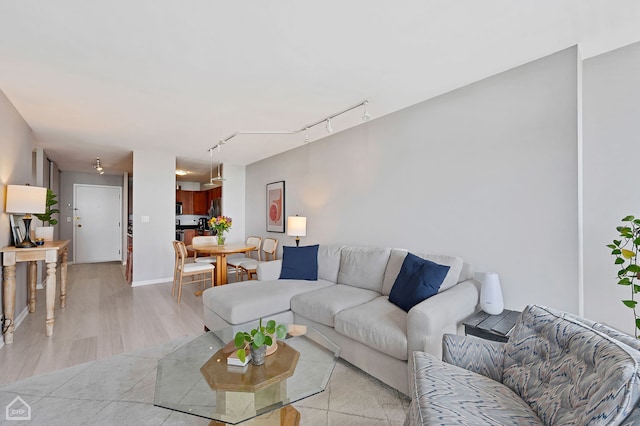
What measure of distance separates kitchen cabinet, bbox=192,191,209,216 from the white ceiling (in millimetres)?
5407

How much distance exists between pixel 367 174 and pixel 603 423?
3.07m

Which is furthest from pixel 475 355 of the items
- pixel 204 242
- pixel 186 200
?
pixel 186 200

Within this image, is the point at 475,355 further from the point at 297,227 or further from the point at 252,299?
the point at 297,227

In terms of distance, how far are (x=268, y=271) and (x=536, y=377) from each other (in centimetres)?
263

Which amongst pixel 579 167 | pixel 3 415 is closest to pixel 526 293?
pixel 579 167

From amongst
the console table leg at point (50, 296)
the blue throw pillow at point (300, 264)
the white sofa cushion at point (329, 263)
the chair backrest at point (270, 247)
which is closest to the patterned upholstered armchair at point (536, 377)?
the white sofa cushion at point (329, 263)

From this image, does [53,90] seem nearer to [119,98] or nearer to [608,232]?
[119,98]

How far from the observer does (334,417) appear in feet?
5.75

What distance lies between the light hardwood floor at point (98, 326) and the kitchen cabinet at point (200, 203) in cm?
402

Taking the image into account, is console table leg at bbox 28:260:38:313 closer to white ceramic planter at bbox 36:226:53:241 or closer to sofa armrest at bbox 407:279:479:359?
white ceramic planter at bbox 36:226:53:241

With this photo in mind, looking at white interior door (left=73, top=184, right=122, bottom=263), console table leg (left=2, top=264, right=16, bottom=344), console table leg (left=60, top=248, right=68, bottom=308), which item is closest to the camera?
console table leg (left=2, top=264, right=16, bottom=344)

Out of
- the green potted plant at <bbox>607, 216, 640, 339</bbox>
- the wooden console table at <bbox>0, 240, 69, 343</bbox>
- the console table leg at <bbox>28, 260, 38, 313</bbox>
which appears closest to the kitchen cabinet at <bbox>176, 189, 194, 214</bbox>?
the console table leg at <bbox>28, 260, 38, 313</bbox>

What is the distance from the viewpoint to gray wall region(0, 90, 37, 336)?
2.84 m

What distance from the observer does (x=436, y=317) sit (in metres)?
1.88
